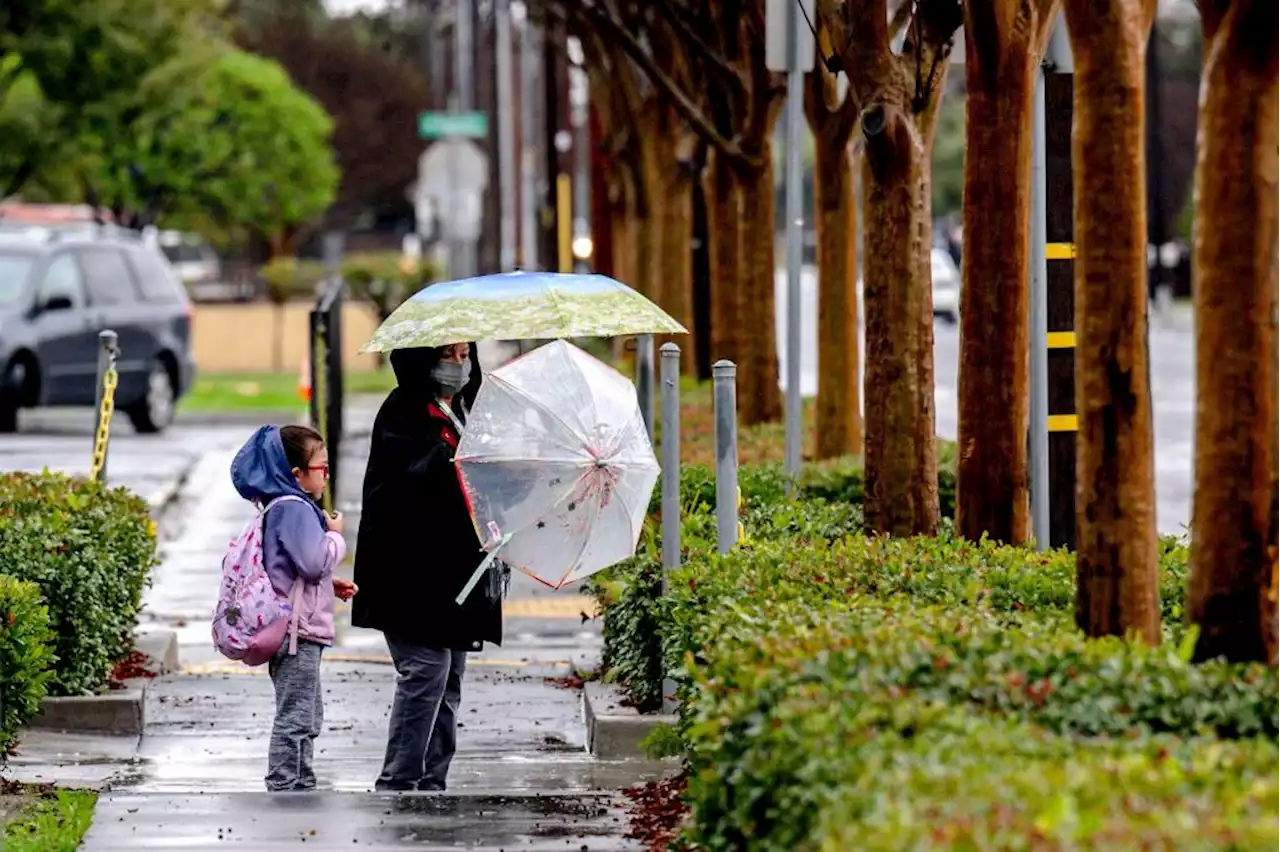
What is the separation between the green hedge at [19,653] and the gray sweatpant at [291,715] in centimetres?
75

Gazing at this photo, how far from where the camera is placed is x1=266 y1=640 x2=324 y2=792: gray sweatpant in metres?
8.42

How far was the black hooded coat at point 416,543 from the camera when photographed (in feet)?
27.5

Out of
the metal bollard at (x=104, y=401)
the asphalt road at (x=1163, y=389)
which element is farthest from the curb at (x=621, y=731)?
the metal bollard at (x=104, y=401)

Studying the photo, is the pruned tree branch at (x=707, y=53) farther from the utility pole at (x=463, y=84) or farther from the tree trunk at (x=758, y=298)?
the utility pole at (x=463, y=84)

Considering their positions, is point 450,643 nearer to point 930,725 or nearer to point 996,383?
point 996,383

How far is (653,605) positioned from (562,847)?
2.24 metres

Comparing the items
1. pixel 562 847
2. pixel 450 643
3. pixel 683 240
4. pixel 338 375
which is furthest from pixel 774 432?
pixel 562 847

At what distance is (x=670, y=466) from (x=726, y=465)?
0.37 metres

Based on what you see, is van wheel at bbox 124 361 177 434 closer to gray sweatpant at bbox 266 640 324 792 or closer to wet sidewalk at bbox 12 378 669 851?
wet sidewalk at bbox 12 378 669 851

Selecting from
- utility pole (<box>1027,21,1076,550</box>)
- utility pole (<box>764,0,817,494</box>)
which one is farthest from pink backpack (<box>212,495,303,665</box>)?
utility pole (<box>764,0,817,494</box>)

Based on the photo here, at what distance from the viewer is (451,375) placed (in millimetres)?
8586

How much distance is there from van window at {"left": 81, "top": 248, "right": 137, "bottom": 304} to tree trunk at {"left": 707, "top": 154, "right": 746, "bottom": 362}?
23.1 ft

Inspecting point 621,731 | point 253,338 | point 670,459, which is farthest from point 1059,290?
point 253,338

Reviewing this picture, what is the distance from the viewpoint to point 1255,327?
621 cm
